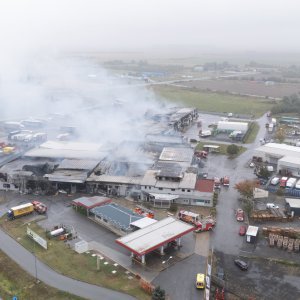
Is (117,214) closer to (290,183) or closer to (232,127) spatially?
(290,183)

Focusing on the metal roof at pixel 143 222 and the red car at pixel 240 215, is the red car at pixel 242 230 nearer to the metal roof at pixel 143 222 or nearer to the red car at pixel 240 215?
the red car at pixel 240 215

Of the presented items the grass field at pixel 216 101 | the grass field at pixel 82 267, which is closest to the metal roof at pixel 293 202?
the grass field at pixel 82 267

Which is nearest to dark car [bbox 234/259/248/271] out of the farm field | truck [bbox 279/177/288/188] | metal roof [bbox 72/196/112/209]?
metal roof [bbox 72/196/112/209]

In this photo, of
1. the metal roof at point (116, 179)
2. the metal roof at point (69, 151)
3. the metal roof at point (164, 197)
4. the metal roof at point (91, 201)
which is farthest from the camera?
the metal roof at point (69, 151)

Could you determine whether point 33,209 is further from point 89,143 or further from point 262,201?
point 262,201

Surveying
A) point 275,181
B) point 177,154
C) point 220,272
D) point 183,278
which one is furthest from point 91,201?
point 275,181

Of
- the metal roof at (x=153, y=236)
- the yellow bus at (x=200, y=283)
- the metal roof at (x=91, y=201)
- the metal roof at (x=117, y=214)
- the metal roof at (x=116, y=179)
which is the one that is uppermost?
the metal roof at (x=116, y=179)
